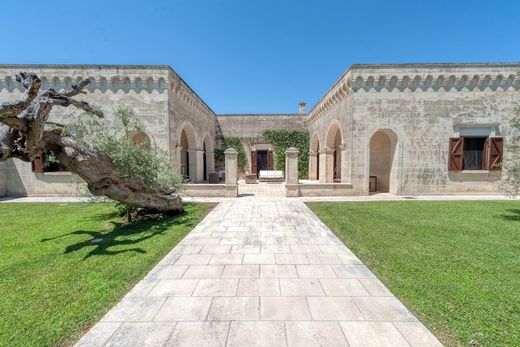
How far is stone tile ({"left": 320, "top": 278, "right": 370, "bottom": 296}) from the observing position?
2842mm

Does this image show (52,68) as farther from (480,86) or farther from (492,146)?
(492,146)

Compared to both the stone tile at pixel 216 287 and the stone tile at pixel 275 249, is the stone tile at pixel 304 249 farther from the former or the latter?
the stone tile at pixel 216 287

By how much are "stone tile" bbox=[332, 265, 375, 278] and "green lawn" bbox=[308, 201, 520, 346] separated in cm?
15

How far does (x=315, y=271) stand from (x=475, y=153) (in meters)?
12.2

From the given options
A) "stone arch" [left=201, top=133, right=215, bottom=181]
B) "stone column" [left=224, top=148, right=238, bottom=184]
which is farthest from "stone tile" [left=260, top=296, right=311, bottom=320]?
"stone arch" [left=201, top=133, right=215, bottom=181]

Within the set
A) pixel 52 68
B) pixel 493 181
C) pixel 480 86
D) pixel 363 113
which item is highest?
pixel 52 68

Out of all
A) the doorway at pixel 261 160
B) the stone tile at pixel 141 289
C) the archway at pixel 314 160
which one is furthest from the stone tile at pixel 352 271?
the doorway at pixel 261 160

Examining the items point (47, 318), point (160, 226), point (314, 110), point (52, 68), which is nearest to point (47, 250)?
point (160, 226)

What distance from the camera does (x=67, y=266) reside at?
3605 millimetres

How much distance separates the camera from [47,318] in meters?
2.38

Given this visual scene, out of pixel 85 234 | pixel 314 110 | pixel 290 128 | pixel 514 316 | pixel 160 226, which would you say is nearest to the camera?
pixel 514 316

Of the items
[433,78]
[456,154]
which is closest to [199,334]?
[456,154]

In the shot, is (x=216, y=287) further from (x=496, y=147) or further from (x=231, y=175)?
(x=496, y=147)

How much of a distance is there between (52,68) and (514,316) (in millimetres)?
15564
